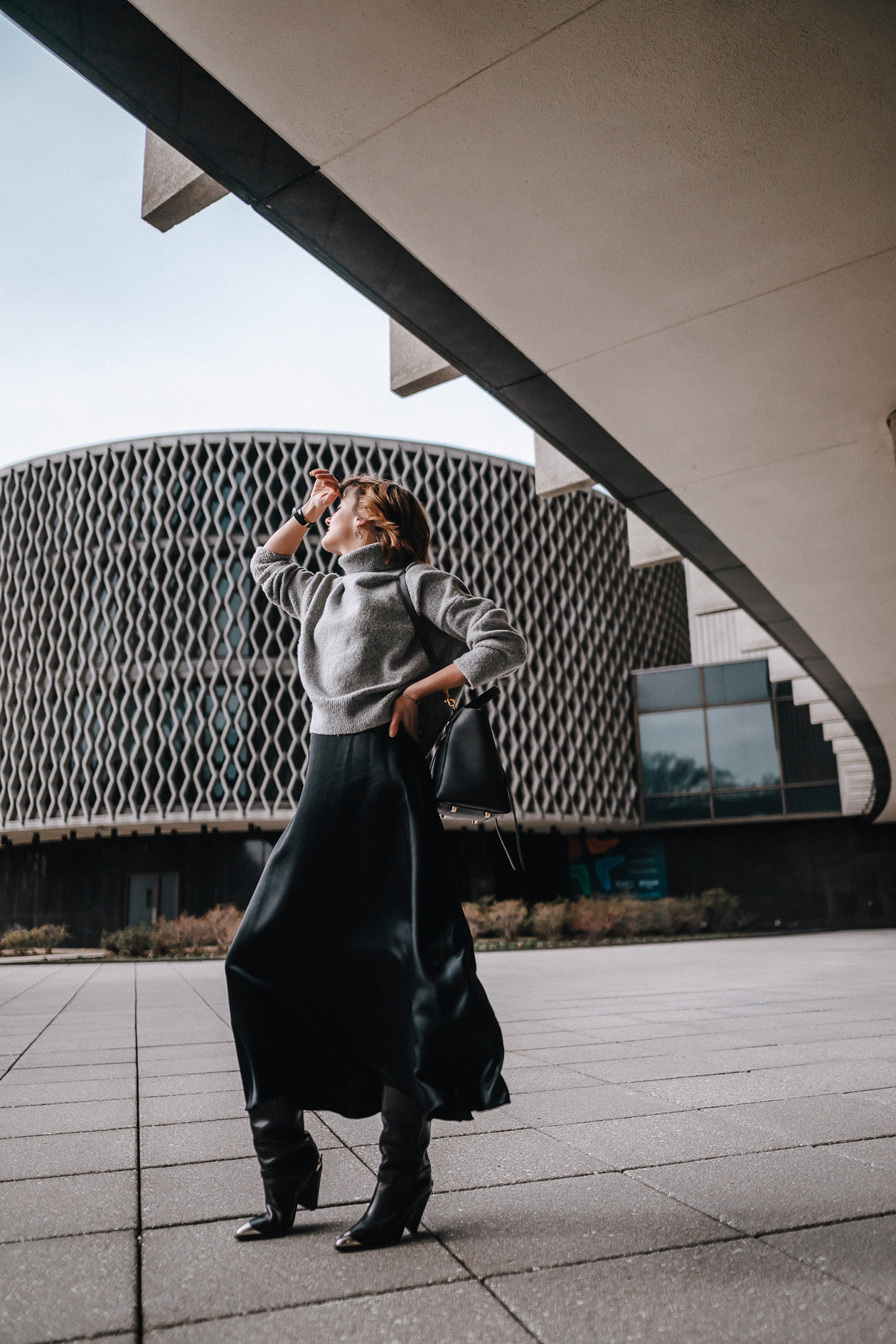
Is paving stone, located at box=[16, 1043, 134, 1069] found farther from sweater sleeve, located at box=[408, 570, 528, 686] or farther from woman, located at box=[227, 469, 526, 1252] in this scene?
sweater sleeve, located at box=[408, 570, 528, 686]

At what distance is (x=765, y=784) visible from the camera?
2866 centimetres

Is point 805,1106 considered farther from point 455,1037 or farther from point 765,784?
point 765,784

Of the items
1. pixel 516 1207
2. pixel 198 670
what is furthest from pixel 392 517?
pixel 198 670

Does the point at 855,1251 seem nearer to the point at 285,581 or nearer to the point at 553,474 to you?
the point at 285,581

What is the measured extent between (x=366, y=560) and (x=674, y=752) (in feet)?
95.9

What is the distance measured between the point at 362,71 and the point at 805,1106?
160 inches

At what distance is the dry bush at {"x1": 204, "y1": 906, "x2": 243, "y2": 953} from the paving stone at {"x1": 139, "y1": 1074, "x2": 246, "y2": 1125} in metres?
17.8

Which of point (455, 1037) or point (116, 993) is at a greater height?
point (455, 1037)

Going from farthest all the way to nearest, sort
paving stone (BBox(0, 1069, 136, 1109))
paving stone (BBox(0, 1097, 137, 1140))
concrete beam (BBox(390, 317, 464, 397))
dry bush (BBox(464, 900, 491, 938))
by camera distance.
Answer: dry bush (BBox(464, 900, 491, 938)) < concrete beam (BBox(390, 317, 464, 397)) < paving stone (BBox(0, 1069, 136, 1109)) < paving stone (BBox(0, 1097, 137, 1140))

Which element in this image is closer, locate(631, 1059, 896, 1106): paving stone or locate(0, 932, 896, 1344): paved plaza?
locate(0, 932, 896, 1344): paved plaza

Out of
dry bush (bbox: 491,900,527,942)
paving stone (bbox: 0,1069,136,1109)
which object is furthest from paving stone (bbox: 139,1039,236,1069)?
dry bush (bbox: 491,900,527,942)

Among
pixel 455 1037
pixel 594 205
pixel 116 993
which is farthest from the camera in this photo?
pixel 116 993

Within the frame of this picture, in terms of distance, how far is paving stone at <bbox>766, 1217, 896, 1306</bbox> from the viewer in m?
1.74

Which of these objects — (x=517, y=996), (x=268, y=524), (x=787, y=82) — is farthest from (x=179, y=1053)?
(x=268, y=524)
